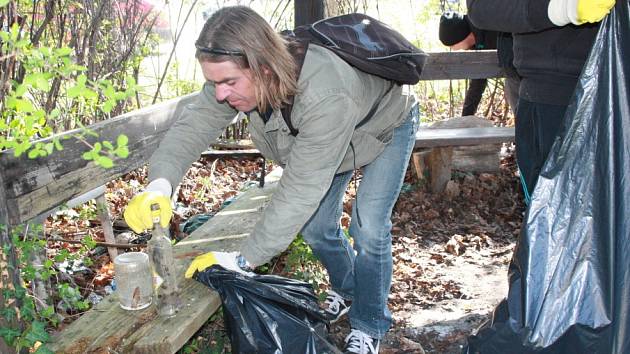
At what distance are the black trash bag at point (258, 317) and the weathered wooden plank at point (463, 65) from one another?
10.8 feet

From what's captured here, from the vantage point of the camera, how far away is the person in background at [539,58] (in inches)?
93.3

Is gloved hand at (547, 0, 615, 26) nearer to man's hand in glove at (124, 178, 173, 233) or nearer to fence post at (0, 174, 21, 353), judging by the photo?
man's hand in glove at (124, 178, 173, 233)

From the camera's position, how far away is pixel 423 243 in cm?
452

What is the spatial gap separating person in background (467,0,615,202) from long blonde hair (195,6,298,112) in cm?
85

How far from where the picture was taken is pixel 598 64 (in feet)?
7.57

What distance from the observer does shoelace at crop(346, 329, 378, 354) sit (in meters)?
2.95

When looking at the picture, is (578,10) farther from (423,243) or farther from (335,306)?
(423,243)

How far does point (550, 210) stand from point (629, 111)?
0.42 m

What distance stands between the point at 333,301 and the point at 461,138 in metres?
2.23

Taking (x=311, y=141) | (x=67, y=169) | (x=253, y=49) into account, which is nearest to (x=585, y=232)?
(x=311, y=141)

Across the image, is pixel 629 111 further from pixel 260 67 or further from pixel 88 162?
pixel 88 162

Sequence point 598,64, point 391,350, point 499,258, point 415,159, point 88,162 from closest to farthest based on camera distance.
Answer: point 598,64 → point 88,162 → point 391,350 → point 499,258 → point 415,159

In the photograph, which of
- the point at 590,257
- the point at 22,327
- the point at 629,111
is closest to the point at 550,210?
the point at 590,257

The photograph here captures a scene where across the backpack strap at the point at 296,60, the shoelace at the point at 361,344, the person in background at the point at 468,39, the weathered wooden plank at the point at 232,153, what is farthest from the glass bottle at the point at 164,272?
the weathered wooden plank at the point at 232,153
